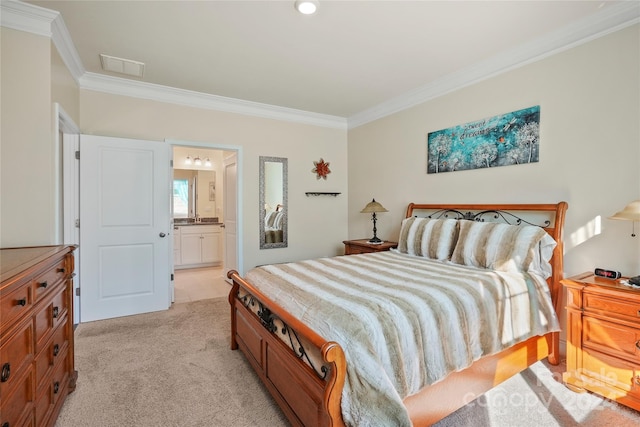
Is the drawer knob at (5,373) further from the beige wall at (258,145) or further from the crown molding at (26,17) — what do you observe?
the beige wall at (258,145)

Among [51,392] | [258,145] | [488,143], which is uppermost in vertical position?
[258,145]

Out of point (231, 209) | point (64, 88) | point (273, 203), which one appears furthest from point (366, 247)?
point (64, 88)

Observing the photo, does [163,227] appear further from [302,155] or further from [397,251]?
[397,251]

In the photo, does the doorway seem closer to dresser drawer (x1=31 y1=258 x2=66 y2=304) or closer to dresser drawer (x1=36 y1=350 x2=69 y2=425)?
dresser drawer (x1=36 y1=350 x2=69 y2=425)

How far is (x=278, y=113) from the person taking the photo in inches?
181

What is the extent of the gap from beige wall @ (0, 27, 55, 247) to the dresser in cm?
37

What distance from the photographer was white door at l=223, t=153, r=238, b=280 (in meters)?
4.56

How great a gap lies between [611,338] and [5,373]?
319 centimetres

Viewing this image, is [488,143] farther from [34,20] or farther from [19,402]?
[34,20]

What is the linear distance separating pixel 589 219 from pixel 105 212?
465 centimetres

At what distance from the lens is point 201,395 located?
2.08 metres

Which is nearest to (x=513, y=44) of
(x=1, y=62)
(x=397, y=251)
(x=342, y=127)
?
(x=397, y=251)

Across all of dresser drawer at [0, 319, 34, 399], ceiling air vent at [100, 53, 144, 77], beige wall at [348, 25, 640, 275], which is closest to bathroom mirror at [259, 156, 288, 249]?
ceiling air vent at [100, 53, 144, 77]

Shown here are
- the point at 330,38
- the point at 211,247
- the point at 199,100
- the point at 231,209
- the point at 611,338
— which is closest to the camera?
the point at 611,338
